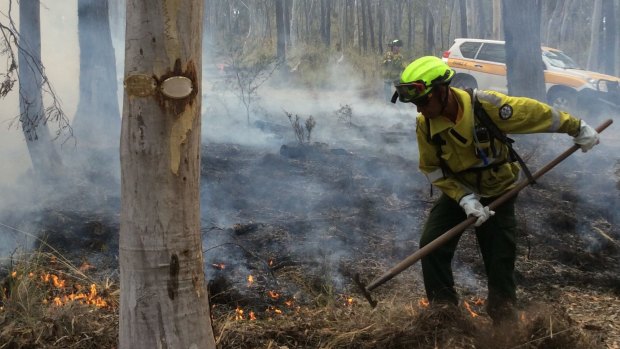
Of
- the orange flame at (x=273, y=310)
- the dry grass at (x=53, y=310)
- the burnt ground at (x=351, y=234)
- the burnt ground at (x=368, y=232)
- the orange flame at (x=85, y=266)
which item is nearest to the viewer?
the dry grass at (x=53, y=310)

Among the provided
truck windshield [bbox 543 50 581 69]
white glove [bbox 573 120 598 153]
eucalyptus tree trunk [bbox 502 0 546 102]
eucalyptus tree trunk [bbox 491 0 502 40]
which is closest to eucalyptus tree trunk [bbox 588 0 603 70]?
eucalyptus tree trunk [bbox 491 0 502 40]

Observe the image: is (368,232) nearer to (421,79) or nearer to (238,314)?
(238,314)

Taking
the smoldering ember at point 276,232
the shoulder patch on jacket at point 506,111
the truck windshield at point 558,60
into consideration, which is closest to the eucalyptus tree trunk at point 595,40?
the truck windshield at point 558,60

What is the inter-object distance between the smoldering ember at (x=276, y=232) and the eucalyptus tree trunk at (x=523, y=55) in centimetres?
149

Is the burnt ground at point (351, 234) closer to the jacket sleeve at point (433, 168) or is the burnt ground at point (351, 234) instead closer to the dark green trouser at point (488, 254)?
the dark green trouser at point (488, 254)

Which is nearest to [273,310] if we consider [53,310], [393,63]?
[53,310]

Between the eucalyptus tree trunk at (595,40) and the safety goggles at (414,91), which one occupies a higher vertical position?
the eucalyptus tree trunk at (595,40)

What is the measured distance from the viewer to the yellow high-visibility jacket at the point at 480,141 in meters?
3.66

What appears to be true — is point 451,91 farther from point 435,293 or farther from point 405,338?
point 405,338

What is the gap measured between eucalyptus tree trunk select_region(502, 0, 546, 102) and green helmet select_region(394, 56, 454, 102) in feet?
29.0

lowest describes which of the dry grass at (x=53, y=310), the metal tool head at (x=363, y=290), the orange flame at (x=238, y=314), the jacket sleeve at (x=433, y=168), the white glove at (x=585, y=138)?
the orange flame at (x=238, y=314)

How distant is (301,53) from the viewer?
2755 centimetres

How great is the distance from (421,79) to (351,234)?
2.93 m

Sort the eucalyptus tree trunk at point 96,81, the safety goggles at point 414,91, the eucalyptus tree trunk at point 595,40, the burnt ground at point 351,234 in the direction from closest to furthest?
the safety goggles at point 414,91 < the burnt ground at point 351,234 < the eucalyptus tree trunk at point 96,81 < the eucalyptus tree trunk at point 595,40
